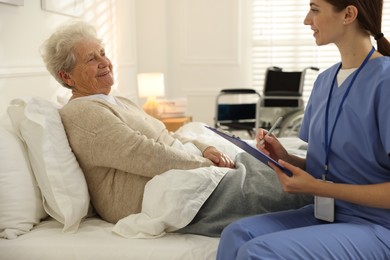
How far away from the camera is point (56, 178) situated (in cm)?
173

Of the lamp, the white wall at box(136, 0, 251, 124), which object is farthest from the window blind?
the lamp

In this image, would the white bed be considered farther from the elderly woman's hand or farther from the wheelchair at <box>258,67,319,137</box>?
the wheelchair at <box>258,67,319,137</box>

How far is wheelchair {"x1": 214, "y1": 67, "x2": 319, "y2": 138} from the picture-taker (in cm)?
458

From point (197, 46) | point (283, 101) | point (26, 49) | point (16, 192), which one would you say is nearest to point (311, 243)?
point (16, 192)

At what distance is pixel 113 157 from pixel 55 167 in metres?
0.19

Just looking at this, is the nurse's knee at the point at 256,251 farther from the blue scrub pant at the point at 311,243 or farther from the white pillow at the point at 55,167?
the white pillow at the point at 55,167

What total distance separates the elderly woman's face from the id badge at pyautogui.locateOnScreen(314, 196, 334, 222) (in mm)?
1040

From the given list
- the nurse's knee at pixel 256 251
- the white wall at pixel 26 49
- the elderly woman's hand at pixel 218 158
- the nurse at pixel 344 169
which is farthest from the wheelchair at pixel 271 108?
the nurse's knee at pixel 256 251

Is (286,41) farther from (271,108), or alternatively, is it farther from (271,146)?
(271,146)

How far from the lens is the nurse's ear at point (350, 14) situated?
139cm

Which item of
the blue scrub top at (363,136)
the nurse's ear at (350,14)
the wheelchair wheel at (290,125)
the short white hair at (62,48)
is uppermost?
the nurse's ear at (350,14)

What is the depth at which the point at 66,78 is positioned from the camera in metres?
2.11

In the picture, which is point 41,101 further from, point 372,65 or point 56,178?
point 372,65

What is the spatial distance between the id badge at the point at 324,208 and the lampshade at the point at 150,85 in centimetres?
305
